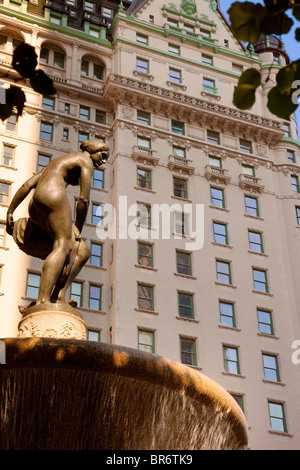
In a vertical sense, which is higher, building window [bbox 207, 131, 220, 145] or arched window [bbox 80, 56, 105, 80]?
arched window [bbox 80, 56, 105, 80]

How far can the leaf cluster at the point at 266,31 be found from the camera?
5578 mm

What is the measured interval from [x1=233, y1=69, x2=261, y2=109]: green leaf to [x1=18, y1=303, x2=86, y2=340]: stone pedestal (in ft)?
22.4

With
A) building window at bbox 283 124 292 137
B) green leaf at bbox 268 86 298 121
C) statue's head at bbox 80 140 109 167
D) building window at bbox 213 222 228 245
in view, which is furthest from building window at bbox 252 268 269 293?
green leaf at bbox 268 86 298 121

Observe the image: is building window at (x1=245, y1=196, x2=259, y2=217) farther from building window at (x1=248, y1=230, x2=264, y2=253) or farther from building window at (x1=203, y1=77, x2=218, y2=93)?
building window at (x1=203, y1=77, x2=218, y2=93)

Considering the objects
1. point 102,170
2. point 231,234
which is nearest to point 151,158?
point 102,170

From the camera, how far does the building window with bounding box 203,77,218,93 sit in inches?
2303

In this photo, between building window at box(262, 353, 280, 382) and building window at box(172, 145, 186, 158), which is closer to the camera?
building window at box(262, 353, 280, 382)

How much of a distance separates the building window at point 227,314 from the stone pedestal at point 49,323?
33.9 metres

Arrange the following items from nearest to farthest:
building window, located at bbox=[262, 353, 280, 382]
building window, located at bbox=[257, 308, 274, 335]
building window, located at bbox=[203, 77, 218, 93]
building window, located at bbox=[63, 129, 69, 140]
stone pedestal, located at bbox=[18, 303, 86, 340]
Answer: stone pedestal, located at bbox=[18, 303, 86, 340], building window, located at bbox=[262, 353, 280, 382], building window, located at bbox=[257, 308, 274, 335], building window, located at bbox=[63, 129, 69, 140], building window, located at bbox=[203, 77, 218, 93]

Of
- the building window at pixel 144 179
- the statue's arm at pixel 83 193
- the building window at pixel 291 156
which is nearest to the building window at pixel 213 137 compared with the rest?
the building window at pixel 291 156

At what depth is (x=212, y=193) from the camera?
51781 millimetres

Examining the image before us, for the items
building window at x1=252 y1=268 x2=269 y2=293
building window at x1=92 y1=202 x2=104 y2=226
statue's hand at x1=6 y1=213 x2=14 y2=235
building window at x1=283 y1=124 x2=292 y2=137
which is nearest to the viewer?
statue's hand at x1=6 y1=213 x2=14 y2=235

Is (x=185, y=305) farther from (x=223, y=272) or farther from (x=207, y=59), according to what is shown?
(x=207, y=59)
